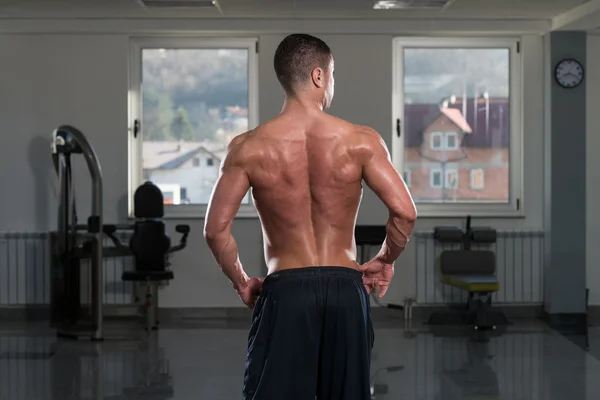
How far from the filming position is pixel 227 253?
251 cm

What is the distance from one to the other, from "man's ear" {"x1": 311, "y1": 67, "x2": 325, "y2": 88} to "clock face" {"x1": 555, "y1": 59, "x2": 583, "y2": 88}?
5.18 meters

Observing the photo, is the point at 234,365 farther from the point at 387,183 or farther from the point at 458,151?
the point at 387,183

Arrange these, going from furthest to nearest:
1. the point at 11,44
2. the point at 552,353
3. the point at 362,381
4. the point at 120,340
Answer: the point at 11,44, the point at 120,340, the point at 552,353, the point at 362,381

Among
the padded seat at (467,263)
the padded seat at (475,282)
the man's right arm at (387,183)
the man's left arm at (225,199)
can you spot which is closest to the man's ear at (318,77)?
the man's right arm at (387,183)

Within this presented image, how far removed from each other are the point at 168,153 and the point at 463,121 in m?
2.56

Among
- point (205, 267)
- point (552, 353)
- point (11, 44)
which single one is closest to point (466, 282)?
point (552, 353)

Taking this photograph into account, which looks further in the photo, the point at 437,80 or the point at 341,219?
the point at 437,80

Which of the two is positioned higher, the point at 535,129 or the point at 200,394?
the point at 535,129

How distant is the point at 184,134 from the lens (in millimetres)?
7586

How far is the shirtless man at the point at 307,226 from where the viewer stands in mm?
2439

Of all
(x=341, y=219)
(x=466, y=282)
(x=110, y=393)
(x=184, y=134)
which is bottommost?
(x=110, y=393)

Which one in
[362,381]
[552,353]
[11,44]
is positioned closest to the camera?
[362,381]

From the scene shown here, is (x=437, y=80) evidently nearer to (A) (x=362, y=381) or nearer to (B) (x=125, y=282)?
(B) (x=125, y=282)

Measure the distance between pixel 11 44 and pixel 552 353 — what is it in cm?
495
